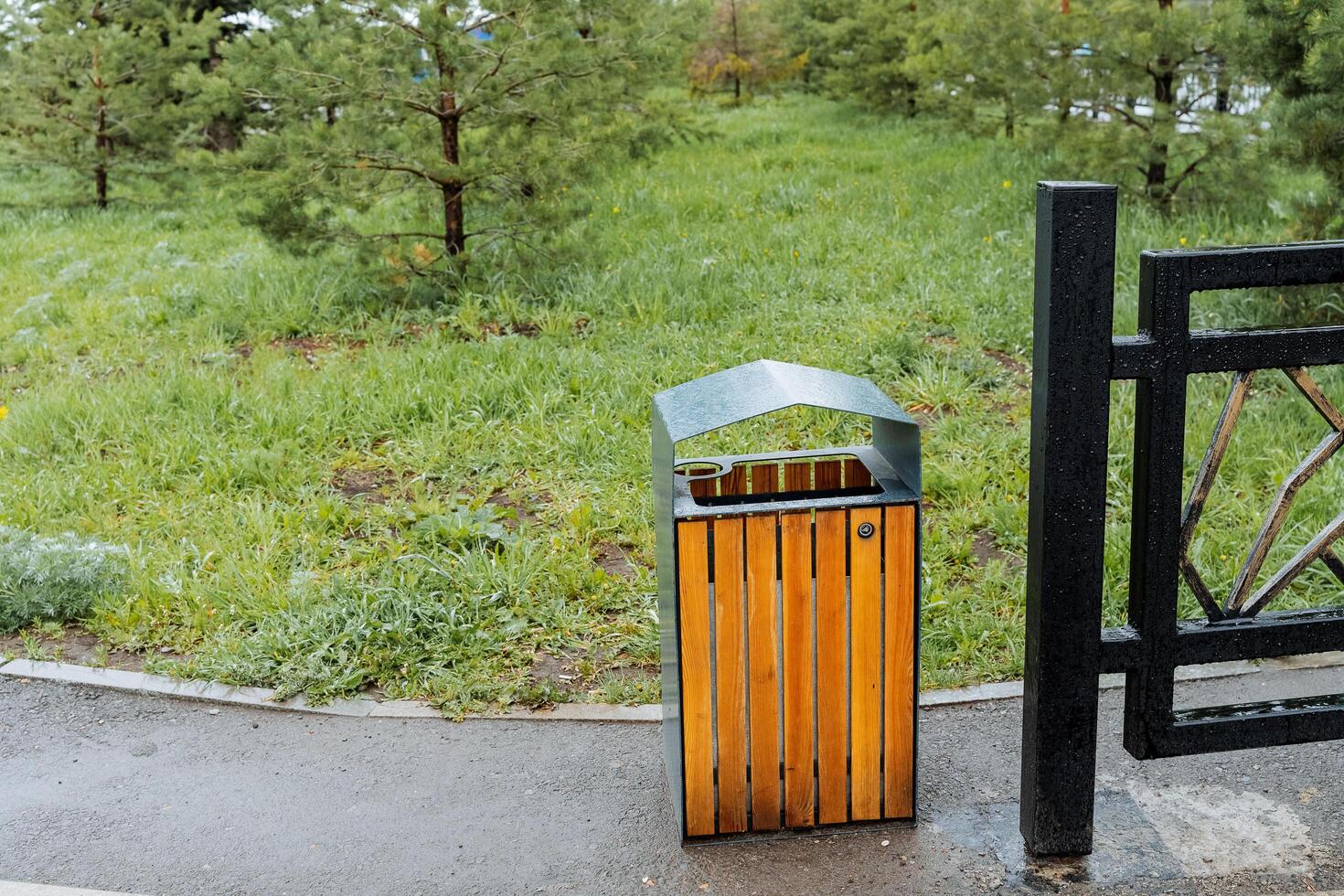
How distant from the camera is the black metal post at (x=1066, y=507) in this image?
8.84 ft

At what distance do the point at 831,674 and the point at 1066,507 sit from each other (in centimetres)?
70

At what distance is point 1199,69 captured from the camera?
31.6 ft

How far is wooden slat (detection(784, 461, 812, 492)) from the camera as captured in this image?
3.48m

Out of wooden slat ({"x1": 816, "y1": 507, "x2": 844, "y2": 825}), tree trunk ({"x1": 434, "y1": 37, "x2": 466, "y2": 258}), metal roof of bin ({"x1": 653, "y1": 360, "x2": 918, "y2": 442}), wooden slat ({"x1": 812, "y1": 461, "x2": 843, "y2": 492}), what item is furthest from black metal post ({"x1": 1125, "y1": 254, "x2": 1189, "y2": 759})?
tree trunk ({"x1": 434, "y1": 37, "x2": 466, "y2": 258})

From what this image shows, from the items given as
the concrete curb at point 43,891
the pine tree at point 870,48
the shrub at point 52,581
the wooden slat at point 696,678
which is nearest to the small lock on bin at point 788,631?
the wooden slat at point 696,678

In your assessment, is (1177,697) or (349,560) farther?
(349,560)

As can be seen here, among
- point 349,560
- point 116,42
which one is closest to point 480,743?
point 349,560

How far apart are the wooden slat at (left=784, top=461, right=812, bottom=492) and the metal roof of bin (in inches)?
11.7

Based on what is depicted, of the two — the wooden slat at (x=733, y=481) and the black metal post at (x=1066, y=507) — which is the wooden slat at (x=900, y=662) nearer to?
the black metal post at (x=1066, y=507)

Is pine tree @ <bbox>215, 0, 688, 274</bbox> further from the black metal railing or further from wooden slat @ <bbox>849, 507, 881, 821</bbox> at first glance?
the black metal railing

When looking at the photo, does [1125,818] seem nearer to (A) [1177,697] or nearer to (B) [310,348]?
(A) [1177,697]

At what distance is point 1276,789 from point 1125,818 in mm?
440

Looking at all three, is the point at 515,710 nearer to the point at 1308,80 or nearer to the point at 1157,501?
the point at 1157,501

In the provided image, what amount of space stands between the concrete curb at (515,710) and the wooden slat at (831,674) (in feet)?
2.48
